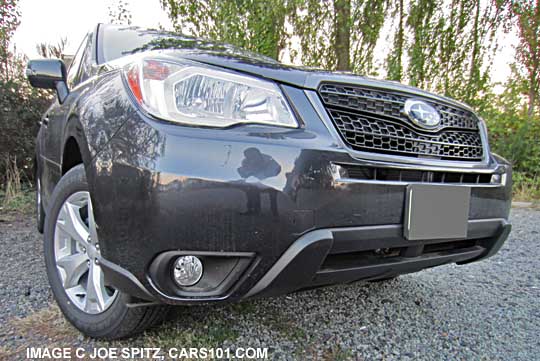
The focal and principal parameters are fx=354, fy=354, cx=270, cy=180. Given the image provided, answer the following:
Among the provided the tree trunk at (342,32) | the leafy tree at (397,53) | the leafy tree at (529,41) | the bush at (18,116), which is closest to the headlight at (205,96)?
the bush at (18,116)

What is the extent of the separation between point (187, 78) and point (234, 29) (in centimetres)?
409

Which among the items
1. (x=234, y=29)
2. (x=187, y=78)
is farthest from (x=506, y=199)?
(x=234, y=29)

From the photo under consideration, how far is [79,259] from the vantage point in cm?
145

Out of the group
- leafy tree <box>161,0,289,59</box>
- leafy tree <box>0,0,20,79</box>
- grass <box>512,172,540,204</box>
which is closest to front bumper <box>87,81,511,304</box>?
leafy tree <box>161,0,289,59</box>

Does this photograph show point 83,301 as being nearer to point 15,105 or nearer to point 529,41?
point 15,105

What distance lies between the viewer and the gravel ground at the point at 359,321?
1.40m

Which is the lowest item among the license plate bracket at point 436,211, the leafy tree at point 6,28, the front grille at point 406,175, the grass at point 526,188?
the grass at point 526,188

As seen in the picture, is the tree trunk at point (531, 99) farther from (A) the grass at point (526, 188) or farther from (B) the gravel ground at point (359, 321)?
(B) the gravel ground at point (359, 321)

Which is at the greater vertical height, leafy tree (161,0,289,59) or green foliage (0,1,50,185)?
leafy tree (161,0,289,59)

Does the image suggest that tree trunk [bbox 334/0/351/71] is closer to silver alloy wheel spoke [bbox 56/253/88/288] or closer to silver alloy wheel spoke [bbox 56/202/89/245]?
silver alloy wheel spoke [bbox 56/202/89/245]

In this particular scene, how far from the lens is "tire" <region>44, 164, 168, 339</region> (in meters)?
1.28

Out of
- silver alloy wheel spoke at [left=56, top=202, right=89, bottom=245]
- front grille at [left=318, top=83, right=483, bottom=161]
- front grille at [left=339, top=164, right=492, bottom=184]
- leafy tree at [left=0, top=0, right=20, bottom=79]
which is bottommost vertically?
silver alloy wheel spoke at [left=56, top=202, right=89, bottom=245]

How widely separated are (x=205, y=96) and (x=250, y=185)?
1.07 ft

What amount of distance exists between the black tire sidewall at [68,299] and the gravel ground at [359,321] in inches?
3.1
